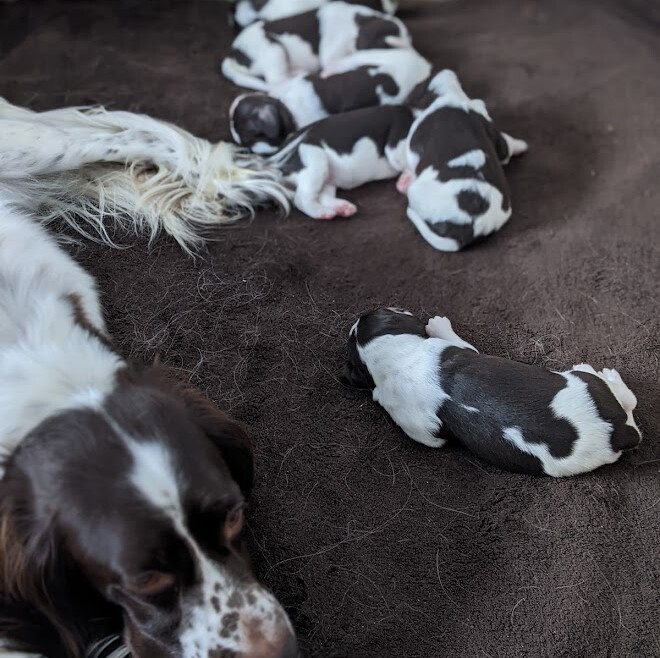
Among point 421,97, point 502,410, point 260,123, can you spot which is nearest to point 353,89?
point 421,97

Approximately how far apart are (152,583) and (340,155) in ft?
5.52

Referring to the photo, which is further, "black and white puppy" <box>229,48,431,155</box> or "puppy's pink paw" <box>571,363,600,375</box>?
"black and white puppy" <box>229,48,431,155</box>

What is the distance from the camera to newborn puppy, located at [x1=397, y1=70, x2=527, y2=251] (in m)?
2.36

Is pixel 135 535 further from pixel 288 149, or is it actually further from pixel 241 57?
pixel 241 57

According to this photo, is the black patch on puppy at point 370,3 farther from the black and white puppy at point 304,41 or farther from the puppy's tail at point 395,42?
the puppy's tail at point 395,42

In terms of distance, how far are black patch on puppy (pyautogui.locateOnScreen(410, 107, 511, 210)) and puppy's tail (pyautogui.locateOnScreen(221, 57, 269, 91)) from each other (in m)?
0.81

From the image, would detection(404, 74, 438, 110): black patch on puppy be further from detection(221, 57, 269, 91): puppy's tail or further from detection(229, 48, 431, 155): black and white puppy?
detection(221, 57, 269, 91): puppy's tail

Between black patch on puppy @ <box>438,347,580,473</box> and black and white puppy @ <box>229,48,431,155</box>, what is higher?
black and white puppy @ <box>229,48,431,155</box>

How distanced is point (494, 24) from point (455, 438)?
2.32 meters

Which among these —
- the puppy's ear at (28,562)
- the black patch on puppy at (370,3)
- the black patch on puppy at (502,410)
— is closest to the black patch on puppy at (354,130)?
the black patch on puppy at (370,3)

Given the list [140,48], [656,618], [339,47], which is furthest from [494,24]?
[656,618]

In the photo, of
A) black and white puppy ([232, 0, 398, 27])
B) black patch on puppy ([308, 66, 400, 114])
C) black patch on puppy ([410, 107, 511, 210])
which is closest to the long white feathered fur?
black patch on puppy ([308, 66, 400, 114])

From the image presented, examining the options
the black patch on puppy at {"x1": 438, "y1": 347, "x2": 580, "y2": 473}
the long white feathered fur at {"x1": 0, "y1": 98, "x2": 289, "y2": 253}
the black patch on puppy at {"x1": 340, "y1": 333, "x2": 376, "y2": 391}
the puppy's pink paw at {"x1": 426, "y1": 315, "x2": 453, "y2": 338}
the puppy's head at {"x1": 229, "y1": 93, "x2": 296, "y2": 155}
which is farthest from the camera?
the puppy's head at {"x1": 229, "y1": 93, "x2": 296, "y2": 155}

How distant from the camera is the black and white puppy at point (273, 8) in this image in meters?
3.23
